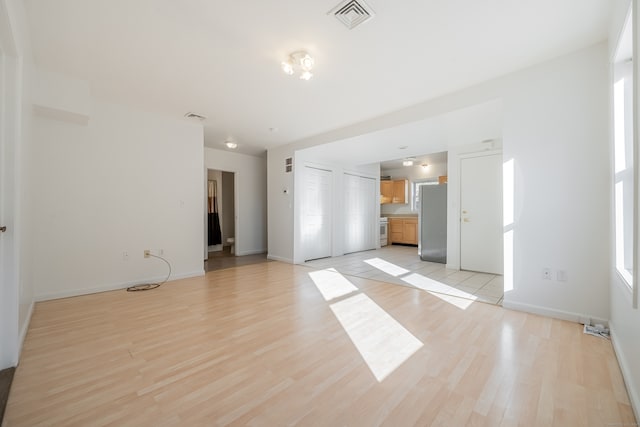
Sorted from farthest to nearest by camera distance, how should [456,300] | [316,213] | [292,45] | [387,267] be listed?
[316,213]
[387,267]
[456,300]
[292,45]

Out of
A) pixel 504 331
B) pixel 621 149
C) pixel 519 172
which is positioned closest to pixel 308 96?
pixel 519 172

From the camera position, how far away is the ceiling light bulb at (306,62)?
8.21ft

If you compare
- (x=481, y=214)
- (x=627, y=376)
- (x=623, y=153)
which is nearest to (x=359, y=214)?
(x=481, y=214)

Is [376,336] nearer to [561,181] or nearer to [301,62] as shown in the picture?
[561,181]

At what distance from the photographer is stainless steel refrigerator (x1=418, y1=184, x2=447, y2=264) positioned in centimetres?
566

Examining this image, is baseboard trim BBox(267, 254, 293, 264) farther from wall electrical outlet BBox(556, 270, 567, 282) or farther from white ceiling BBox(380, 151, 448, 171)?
wall electrical outlet BBox(556, 270, 567, 282)

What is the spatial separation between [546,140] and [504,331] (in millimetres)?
1880

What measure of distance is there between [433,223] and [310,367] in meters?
4.82

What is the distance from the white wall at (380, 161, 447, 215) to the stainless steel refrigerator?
9.29 feet

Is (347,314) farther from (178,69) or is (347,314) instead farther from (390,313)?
(178,69)

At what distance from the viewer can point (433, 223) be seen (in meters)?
5.80

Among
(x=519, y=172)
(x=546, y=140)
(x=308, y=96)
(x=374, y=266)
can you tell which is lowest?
(x=374, y=266)

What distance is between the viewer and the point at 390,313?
2.76 m

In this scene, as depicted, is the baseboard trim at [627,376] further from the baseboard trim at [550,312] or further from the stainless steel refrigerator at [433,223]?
the stainless steel refrigerator at [433,223]
